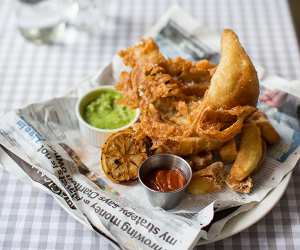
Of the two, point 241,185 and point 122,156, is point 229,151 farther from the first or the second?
point 122,156

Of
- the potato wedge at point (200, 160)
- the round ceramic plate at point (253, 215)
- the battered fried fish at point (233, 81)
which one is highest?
the battered fried fish at point (233, 81)

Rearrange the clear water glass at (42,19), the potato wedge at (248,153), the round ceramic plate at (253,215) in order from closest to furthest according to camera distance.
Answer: the round ceramic plate at (253,215), the potato wedge at (248,153), the clear water glass at (42,19)

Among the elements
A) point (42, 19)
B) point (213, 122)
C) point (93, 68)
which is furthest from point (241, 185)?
point (42, 19)

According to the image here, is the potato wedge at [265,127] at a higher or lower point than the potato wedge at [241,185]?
higher

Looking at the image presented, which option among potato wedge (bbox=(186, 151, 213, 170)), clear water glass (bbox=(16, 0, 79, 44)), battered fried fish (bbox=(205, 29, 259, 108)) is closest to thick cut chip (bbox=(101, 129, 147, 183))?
potato wedge (bbox=(186, 151, 213, 170))

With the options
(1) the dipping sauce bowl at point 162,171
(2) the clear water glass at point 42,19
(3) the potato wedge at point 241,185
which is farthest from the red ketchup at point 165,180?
(2) the clear water glass at point 42,19

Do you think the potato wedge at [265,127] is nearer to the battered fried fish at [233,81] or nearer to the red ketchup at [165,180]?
the battered fried fish at [233,81]

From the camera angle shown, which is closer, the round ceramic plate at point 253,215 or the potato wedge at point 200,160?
the round ceramic plate at point 253,215

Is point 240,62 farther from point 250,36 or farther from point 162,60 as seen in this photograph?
point 250,36
